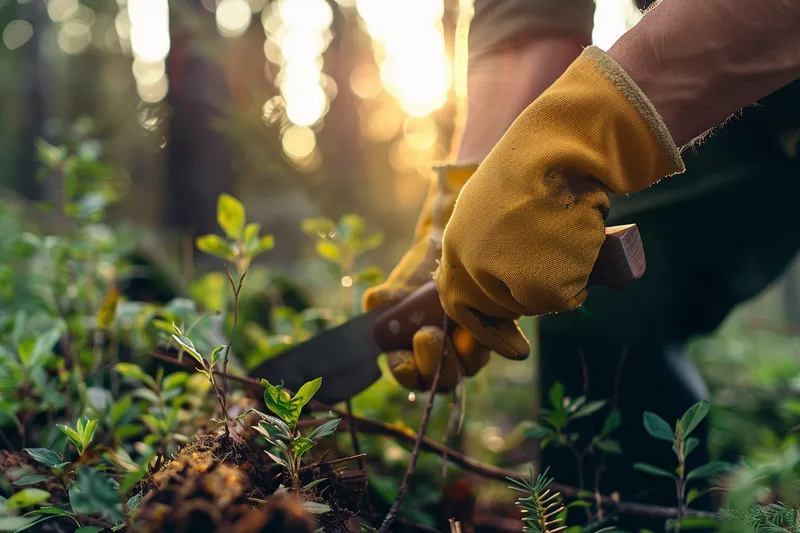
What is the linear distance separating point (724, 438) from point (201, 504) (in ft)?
7.10

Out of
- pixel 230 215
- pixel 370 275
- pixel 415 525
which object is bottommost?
pixel 415 525

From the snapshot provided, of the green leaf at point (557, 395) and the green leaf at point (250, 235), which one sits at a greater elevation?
the green leaf at point (250, 235)

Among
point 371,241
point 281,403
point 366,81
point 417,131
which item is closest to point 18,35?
point 366,81

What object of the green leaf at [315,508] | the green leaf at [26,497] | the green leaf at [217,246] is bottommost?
the green leaf at [315,508]

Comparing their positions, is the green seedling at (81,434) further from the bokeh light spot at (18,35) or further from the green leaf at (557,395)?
the bokeh light spot at (18,35)

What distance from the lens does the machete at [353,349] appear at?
133 cm

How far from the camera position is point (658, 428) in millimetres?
956

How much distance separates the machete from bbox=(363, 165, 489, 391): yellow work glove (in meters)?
0.04

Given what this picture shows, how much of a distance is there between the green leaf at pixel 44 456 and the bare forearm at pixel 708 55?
1.14 meters

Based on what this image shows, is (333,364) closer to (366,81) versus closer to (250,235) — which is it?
(250,235)

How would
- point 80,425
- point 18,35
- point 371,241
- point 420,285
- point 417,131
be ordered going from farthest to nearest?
point 18,35 → point 417,131 → point 371,241 → point 420,285 → point 80,425

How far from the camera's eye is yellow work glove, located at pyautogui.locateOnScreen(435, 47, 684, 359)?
0.97m

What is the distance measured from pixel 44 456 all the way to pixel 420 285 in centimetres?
95

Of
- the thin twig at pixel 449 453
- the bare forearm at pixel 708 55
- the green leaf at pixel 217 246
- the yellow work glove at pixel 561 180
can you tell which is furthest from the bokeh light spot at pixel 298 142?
the bare forearm at pixel 708 55
